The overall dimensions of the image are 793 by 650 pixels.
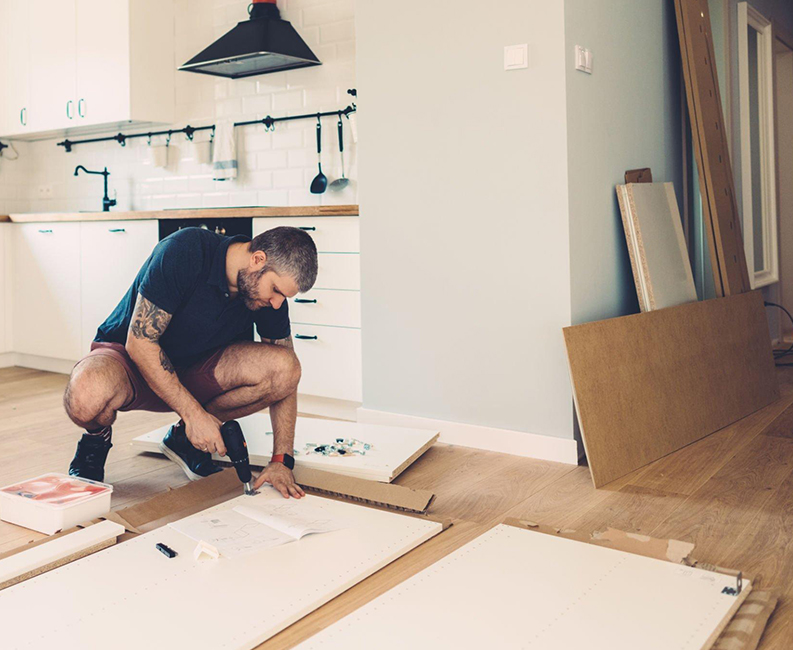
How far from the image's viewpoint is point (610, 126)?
3.01m

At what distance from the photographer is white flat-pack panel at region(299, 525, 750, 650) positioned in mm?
1476

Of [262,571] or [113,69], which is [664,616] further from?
[113,69]

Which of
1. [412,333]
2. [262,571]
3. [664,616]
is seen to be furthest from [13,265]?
[664,616]

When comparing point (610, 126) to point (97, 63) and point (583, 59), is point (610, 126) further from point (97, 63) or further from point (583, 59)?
point (97, 63)

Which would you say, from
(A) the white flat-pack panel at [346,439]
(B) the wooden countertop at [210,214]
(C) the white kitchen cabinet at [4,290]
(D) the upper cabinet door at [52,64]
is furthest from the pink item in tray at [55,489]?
(D) the upper cabinet door at [52,64]

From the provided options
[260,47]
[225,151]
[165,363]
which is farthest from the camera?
[225,151]

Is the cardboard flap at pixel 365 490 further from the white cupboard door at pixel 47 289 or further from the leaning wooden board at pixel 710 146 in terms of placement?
the white cupboard door at pixel 47 289

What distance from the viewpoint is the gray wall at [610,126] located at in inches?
109

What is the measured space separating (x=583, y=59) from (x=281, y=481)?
179 cm

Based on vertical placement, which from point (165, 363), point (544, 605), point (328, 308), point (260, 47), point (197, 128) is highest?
point (260, 47)

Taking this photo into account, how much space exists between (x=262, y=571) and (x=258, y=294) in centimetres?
84

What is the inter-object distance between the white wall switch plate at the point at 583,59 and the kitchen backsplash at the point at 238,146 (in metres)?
1.56

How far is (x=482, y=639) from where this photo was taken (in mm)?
1479

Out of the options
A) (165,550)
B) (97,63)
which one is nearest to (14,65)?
(97,63)
